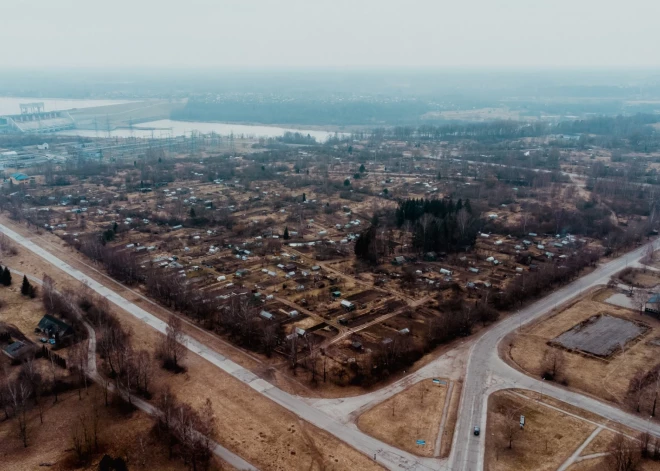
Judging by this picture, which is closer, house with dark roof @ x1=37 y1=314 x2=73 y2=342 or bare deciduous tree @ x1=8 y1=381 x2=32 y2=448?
bare deciduous tree @ x1=8 y1=381 x2=32 y2=448

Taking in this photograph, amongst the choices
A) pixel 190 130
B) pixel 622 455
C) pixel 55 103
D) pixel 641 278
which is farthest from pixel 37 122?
pixel 622 455

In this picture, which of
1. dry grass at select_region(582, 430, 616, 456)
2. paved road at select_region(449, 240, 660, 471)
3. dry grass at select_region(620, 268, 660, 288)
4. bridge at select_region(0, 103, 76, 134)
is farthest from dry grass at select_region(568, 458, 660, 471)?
bridge at select_region(0, 103, 76, 134)

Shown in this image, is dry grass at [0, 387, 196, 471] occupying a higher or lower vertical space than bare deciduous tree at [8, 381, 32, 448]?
lower

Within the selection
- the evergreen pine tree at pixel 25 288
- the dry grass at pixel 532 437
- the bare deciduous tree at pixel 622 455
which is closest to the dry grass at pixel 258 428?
the dry grass at pixel 532 437

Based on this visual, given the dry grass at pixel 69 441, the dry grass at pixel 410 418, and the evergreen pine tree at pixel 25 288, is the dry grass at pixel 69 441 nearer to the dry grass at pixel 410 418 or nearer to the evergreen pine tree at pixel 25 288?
the dry grass at pixel 410 418

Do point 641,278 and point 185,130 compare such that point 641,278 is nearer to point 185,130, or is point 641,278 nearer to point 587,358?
point 587,358

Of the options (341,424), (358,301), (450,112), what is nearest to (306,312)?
(358,301)

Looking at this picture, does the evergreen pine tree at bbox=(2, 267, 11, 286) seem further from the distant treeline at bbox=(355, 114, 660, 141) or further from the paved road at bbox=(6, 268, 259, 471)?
the distant treeline at bbox=(355, 114, 660, 141)
